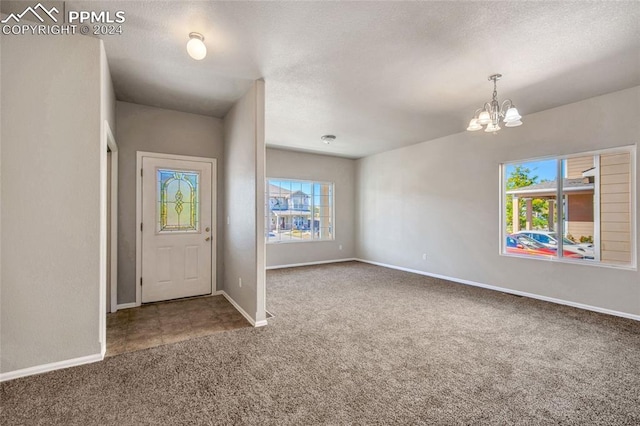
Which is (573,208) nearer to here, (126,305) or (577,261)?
(577,261)

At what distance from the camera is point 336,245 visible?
24.2ft

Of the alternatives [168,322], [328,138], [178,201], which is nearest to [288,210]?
[328,138]

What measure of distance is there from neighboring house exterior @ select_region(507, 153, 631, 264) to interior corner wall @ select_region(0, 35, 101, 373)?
5.62 m

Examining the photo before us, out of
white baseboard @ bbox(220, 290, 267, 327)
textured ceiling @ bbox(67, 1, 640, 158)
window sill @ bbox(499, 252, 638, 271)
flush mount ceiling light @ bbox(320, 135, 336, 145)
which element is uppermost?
textured ceiling @ bbox(67, 1, 640, 158)

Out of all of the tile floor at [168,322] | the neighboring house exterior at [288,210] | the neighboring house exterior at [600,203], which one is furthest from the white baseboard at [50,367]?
the neighboring house exterior at [600,203]

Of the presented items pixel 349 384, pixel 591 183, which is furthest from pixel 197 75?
pixel 591 183

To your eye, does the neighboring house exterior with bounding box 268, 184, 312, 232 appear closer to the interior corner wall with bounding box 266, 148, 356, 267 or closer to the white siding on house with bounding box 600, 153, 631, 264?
the interior corner wall with bounding box 266, 148, 356, 267

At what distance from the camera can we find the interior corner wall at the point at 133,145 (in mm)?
3775

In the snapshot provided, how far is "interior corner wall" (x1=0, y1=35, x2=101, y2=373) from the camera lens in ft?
6.97

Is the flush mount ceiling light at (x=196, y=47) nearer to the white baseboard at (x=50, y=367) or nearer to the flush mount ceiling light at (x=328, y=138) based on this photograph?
the white baseboard at (x=50, y=367)

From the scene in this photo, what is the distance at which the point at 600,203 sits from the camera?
3725mm

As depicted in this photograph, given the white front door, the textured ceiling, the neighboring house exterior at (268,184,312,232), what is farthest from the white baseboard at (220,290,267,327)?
the textured ceiling

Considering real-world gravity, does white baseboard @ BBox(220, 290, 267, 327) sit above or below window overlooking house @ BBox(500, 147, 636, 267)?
below

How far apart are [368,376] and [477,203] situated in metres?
3.95
